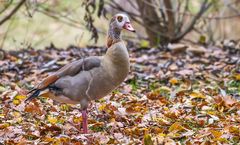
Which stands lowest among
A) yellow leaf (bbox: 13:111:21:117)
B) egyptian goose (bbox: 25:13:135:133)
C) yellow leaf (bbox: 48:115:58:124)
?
yellow leaf (bbox: 48:115:58:124)

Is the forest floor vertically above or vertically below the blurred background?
below

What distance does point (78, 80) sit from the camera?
230 inches

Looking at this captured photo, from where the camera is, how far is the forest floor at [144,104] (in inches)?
222

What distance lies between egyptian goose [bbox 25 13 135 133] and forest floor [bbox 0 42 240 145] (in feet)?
0.97

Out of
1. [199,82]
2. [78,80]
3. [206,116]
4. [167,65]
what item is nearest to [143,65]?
[167,65]

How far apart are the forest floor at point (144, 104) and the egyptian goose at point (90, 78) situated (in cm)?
30

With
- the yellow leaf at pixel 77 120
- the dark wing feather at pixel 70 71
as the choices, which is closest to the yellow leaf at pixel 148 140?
the dark wing feather at pixel 70 71

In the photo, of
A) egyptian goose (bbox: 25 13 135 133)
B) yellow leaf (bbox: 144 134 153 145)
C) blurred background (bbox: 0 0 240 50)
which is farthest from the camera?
blurred background (bbox: 0 0 240 50)

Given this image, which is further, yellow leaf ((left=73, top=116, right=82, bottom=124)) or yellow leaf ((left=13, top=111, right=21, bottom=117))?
yellow leaf ((left=13, top=111, right=21, bottom=117))

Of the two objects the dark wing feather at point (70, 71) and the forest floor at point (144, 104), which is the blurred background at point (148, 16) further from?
the dark wing feather at point (70, 71)

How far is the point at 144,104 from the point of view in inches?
279

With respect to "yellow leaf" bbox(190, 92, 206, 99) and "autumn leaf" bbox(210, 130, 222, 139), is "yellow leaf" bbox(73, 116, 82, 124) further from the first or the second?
"yellow leaf" bbox(190, 92, 206, 99)

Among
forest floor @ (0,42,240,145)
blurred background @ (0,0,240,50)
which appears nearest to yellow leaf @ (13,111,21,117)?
forest floor @ (0,42,240,145)

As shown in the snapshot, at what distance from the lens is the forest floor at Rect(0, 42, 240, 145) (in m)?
5.64
